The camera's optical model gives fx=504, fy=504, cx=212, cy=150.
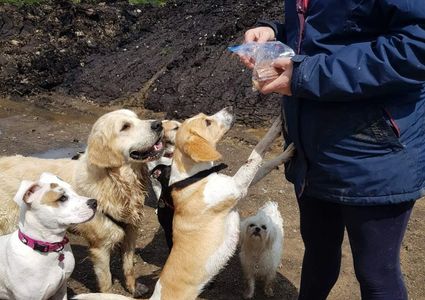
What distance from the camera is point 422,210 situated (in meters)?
5.39

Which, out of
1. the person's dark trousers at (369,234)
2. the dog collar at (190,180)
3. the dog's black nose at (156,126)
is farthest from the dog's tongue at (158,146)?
the person's dark trousers at (369,234)

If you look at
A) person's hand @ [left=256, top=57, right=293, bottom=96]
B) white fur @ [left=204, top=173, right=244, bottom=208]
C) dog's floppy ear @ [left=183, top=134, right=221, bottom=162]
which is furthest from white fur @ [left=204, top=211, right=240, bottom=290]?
person's hand @ [left=256, top=57, right=293, bottom=96]

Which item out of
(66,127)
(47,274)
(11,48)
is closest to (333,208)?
(47,274)

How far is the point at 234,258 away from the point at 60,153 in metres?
3.42

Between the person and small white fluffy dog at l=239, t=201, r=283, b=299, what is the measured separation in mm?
1613

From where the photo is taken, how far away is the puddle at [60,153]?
6.92 meters

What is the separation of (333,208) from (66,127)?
21.0ft

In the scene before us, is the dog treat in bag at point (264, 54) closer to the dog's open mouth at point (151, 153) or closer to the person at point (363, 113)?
the person at point (363, 113)

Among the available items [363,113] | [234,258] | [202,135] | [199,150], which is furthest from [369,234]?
[234,258]

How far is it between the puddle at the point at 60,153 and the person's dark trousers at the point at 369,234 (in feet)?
15.8

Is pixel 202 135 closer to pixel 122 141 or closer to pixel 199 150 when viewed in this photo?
pixel 199 150

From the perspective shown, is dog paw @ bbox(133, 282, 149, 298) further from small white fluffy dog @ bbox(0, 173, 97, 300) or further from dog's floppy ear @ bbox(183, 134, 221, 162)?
dog's floppy ear @ bbox(183, 134, 221, 162)

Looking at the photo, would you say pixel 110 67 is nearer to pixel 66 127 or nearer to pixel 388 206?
pixel 66 127

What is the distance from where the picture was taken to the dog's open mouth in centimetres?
385
